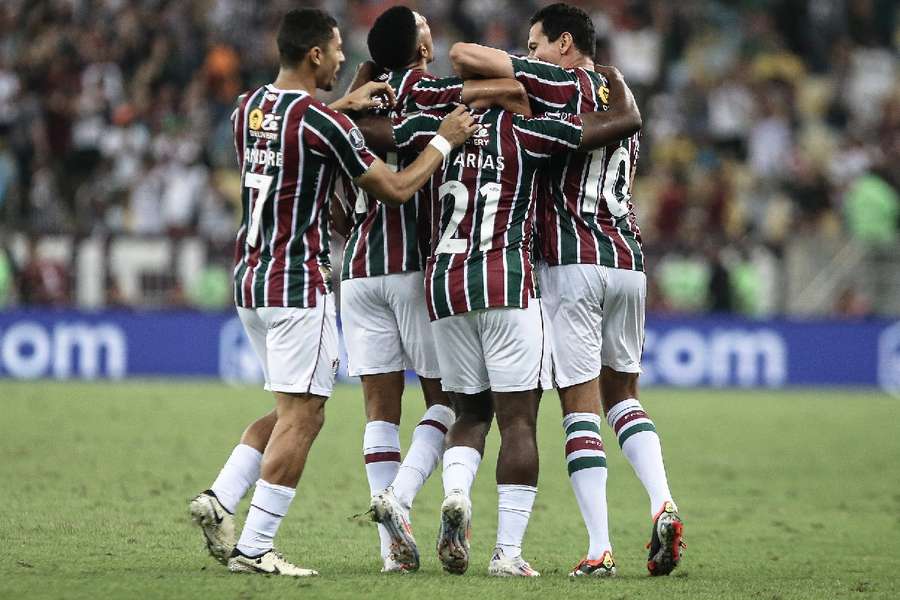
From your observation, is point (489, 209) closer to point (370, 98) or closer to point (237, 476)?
point (370, 98)

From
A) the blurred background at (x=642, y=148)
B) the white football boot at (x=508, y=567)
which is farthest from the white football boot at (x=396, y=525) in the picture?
the blurred background at (x=642, y=148)

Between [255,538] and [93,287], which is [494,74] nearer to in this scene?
[255,538]

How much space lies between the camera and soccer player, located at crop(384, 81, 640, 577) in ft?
21.3

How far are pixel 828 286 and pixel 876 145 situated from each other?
3133 mm

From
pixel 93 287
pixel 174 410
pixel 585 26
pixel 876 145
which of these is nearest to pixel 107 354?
pixel 93 287

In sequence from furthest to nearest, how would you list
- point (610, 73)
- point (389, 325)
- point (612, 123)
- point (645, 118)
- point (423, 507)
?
point (645, 118) < point (423, 507) < point (610, 73) < point (389, 325) < point (612, 123)

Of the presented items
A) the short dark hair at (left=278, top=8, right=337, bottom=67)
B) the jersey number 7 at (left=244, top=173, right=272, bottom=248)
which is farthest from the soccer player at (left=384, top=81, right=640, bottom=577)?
the jersey number 7 at (left=244, top=173, right=272, bottom=248)

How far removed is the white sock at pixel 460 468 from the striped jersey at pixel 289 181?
92 centimetres

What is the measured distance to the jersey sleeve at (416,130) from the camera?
6621mm

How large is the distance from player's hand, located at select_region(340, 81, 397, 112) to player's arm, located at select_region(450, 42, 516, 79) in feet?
1.07

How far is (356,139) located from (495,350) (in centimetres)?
109

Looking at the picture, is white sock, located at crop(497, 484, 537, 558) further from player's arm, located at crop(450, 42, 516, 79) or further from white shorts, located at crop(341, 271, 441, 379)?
player's arm, located at crop(450, 42, 516, 79)

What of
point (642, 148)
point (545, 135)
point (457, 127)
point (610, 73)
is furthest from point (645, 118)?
point (457, 127)

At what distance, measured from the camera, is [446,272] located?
6.53m
